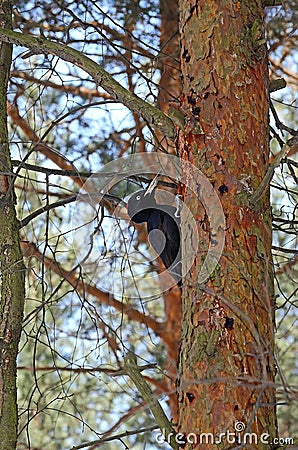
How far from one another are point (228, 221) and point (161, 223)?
25 centimetres

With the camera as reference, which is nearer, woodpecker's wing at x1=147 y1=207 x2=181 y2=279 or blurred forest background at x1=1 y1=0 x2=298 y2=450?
woodpecker's wing at x1=147 y1=207 x2=181 y2=279

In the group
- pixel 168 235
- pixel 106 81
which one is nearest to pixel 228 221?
pixel 168 235

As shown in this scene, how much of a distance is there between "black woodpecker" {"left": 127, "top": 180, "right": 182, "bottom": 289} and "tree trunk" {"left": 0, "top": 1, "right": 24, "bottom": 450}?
1.15ft

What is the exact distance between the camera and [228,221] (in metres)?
1.88

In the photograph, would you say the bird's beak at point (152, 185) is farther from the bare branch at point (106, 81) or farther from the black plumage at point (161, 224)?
the bare branch at point (106, 81)

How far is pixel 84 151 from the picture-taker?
159 inches

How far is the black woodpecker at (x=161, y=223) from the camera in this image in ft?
6.76

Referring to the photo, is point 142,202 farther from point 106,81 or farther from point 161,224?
point 106,81

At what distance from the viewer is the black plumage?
81.2 inches

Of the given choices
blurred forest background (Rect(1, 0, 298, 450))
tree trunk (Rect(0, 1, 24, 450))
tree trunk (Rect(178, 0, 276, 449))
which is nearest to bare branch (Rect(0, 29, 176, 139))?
tree trunk (Rect(178, 0, 276, 449))

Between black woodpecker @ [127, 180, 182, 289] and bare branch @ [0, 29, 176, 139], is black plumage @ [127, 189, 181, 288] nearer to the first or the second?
black woodpecker @ [127, 180, 182, 289]

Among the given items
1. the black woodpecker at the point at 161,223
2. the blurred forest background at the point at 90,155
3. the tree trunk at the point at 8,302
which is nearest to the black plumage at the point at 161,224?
the black woodpecker at the point at 161,223

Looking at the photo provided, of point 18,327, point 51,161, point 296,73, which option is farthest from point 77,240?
point 296,73

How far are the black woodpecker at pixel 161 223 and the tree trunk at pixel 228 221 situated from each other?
0.35 feet
